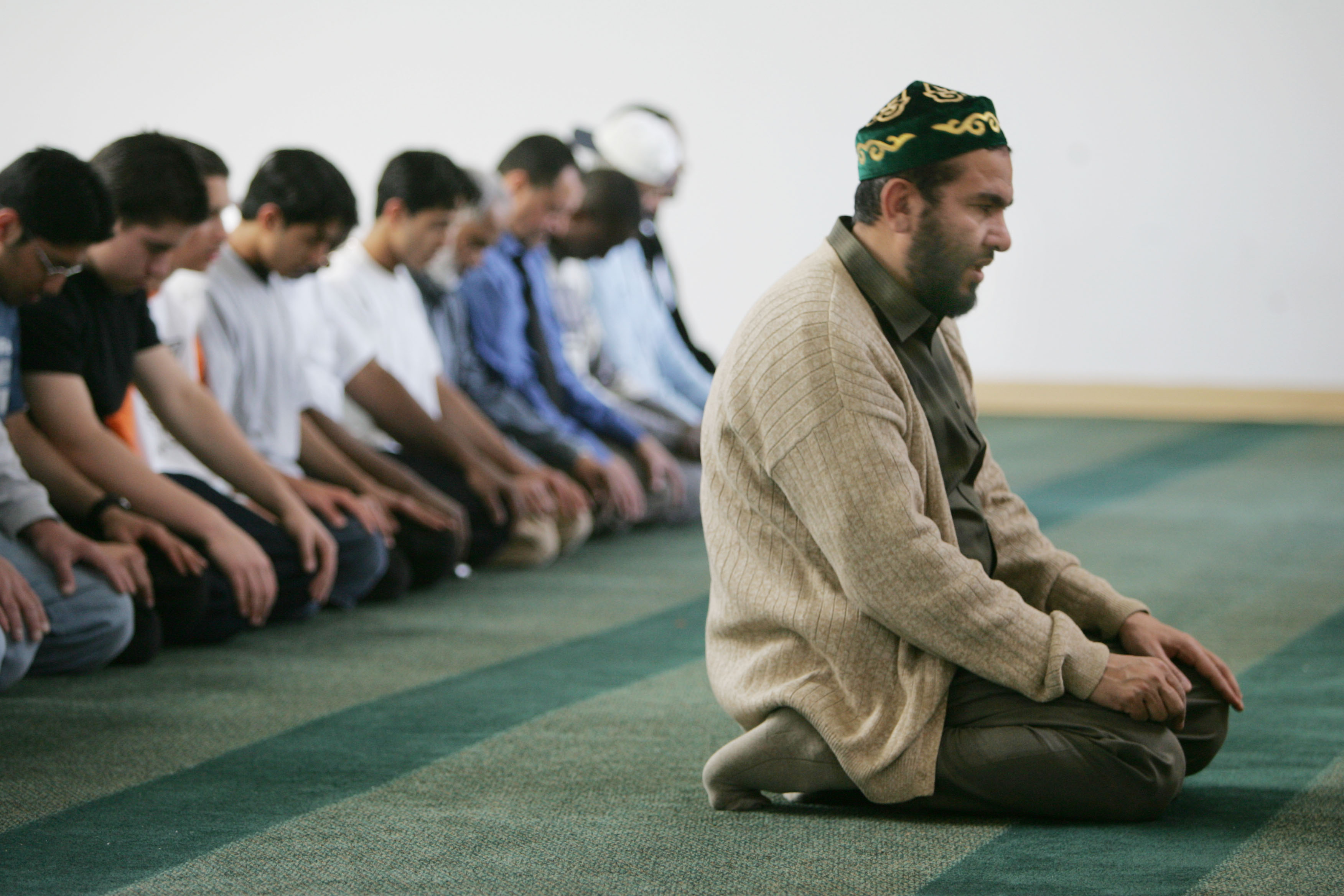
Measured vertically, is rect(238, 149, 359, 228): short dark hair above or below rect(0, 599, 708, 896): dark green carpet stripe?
above

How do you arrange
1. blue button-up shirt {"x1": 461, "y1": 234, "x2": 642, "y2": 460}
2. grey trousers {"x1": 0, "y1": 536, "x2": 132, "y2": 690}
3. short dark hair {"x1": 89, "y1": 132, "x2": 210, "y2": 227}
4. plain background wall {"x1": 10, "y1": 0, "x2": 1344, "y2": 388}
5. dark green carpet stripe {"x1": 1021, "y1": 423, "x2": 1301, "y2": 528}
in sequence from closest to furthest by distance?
1. grey trousers {"x1": 0, "y1": 536, "x2": 132, "y2": 690}
2. short dark hair {"x1": 89, "y1": 132, "x2": 210, "y2": 227}
3. blue button-up shirt {"x1": 461, "y1": 234, "x2": 642, "y2": 460}
4. dark green carpet stripe {"x1": 1021, "y1": 423, "x2": 1301, "y2": 528}
5. plain background wall {"x1": 10, "y1": 0, "x2": 1344, "y2": 388}

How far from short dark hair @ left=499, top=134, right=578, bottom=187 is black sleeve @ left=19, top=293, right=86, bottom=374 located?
167cm

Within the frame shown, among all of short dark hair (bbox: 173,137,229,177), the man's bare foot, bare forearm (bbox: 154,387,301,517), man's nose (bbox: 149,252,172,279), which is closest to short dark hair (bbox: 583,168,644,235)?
short dark hair (bbox: 173,137,229,177)

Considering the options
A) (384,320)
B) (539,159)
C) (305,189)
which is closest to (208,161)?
(305,189)

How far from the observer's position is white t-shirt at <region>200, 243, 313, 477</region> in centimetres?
327

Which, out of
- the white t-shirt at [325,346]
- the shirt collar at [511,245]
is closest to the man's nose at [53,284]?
the white t-shirt at [325,346]

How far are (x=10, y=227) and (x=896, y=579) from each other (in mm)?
1464

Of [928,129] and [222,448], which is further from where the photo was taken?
[222,448]

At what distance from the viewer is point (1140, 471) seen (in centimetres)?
571

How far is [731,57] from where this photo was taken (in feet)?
26.6

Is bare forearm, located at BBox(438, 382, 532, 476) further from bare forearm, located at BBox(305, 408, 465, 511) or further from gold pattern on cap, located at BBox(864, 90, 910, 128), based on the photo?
gold pattern on cap, located at BBox(864, 90, 910, 128)

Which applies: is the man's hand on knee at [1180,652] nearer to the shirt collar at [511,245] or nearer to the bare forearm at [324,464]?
the bare forearm at [324,464]

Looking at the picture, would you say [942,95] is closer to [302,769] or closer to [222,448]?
[302,769]

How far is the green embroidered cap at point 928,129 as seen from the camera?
1.78m
